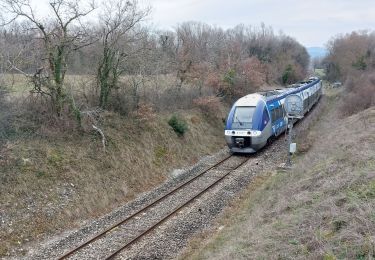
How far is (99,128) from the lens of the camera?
1816 centimetres

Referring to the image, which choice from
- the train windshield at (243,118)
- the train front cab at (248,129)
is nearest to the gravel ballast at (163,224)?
the train front cab at (248,129)

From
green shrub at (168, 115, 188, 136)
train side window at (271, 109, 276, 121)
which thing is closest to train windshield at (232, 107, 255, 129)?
train side window at (271, 109, 276, 121)

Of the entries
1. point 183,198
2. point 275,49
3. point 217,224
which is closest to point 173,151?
point 183,198

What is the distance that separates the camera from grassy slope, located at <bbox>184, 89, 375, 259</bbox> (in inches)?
305

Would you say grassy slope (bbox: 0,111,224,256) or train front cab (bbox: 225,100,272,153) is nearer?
grassy slope (bbox: 0,111,224,256)

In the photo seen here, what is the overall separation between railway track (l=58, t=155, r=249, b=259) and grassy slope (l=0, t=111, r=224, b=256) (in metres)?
1.64

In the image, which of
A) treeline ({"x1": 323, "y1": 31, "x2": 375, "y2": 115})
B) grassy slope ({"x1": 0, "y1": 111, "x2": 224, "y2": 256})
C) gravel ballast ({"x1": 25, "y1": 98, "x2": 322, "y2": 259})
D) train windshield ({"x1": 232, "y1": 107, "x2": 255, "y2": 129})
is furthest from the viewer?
treeline ({"x1": 323, "y1": 31, "x2": 375, "y2": 115})

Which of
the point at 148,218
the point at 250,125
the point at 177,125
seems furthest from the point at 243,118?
the point at 148,218

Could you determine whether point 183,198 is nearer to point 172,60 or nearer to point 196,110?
point 196,110

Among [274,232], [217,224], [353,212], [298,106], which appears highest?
[298,106]

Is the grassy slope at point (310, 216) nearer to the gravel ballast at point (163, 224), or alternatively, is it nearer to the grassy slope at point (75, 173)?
the gravel ballast at point (163, 224)

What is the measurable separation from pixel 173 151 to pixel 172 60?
374 inches

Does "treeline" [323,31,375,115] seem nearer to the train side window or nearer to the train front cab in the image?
the train side window

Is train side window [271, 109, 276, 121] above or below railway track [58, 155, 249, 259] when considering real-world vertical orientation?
above
